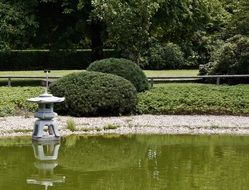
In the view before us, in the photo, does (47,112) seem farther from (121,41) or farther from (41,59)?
(41,59)

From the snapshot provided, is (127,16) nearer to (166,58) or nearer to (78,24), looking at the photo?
(78,24)

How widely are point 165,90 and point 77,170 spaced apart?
426 inches

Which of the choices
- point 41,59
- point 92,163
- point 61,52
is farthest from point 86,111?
point 41,59

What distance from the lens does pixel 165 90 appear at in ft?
74.4

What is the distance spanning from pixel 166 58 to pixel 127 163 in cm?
2918

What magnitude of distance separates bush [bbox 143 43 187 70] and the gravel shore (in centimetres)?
2046

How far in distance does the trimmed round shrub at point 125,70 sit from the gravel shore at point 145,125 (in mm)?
2246

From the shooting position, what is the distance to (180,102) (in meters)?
21.8

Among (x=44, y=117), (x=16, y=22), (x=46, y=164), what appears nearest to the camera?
(x=46, y=164)

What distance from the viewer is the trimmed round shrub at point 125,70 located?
22688mm

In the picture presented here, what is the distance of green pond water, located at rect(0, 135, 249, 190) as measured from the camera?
10.9 m

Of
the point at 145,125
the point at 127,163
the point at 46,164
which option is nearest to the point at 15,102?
the point at 145,125

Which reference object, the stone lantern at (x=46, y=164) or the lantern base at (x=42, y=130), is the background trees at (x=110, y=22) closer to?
the lantern base at (x=42, y=130)

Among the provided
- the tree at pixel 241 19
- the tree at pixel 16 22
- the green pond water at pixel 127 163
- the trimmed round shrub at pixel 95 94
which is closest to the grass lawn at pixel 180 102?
the trimmed round shrub at pixel 95 94
